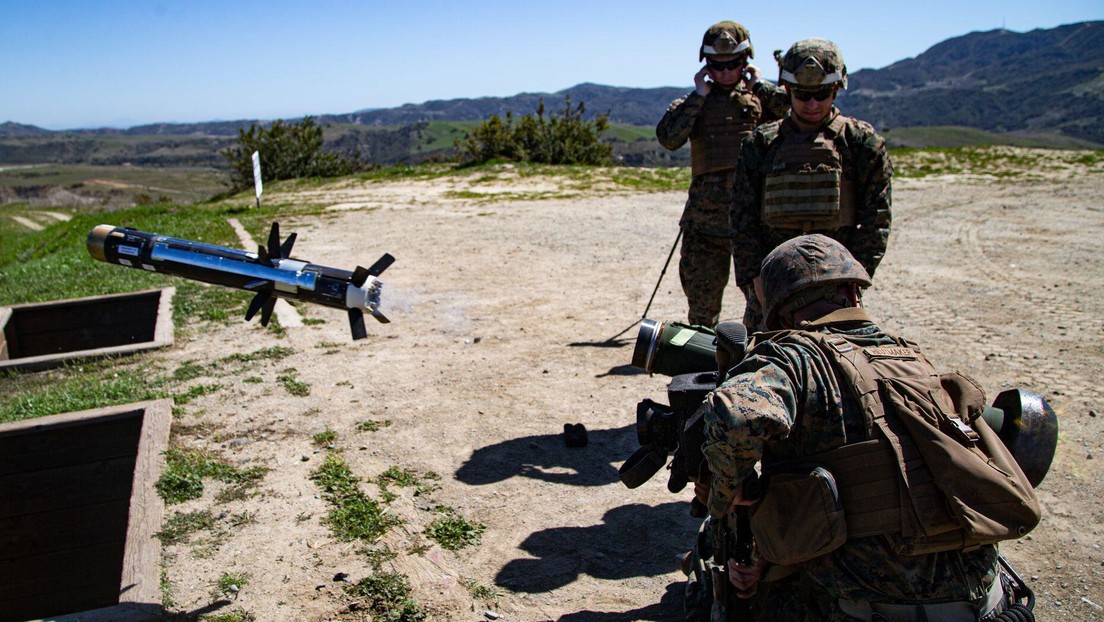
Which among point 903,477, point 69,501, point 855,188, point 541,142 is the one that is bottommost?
point 69,501

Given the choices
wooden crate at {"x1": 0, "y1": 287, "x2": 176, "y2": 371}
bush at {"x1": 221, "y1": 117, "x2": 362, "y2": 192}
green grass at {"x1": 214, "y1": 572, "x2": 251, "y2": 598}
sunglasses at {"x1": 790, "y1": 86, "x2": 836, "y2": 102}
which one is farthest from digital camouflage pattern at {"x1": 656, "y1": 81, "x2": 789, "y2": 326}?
bush at {"x1": 221, "y1": 117, "x2": 362, "y2": 192}

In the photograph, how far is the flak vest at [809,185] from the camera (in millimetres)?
3770

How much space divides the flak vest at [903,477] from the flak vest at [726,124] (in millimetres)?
2971

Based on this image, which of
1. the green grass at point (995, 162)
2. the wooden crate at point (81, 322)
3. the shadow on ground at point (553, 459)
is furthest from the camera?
the green grass at point (995, 162)

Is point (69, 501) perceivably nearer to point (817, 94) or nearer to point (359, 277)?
point (359, 277)

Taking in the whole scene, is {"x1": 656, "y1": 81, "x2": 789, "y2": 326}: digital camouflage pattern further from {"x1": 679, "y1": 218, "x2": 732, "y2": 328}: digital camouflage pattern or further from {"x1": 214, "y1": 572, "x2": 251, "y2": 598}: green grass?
{"x1": 214, "y1": 572, "x2": 251, "y2": 598}: green grass

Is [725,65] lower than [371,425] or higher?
higher

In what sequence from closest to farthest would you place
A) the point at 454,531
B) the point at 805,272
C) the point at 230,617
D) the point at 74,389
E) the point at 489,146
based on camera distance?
the point at 805,272
the point at 230,617
the point at 454,531
the point at 74,389
the point at 489,146

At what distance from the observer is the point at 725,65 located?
4.80m

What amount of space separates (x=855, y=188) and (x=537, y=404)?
2.49 metres

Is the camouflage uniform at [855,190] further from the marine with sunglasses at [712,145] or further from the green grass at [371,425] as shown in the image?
the green grass at [371,425]

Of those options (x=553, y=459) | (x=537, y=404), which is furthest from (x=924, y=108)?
(x=553, y=459)

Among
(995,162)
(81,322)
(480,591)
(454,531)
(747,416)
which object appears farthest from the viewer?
(995,162)

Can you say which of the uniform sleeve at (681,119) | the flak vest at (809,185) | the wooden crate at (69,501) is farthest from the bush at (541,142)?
the flak vest at (809,185)
